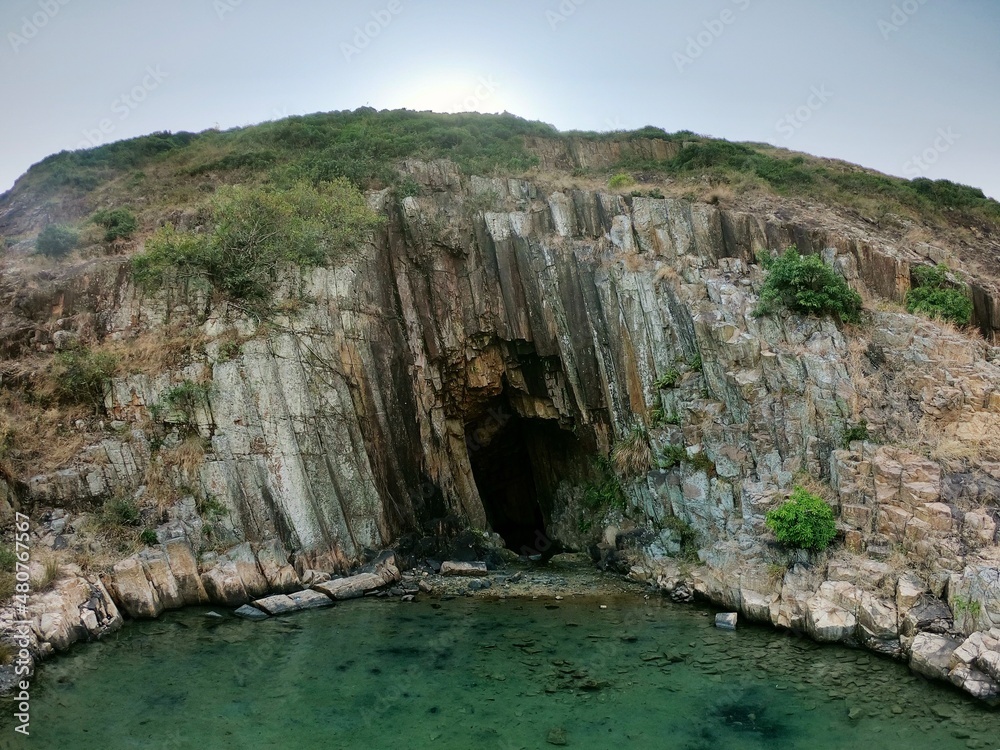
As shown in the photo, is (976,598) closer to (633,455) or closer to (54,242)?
(633,455)

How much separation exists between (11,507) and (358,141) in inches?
868

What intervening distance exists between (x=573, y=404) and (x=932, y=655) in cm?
1611

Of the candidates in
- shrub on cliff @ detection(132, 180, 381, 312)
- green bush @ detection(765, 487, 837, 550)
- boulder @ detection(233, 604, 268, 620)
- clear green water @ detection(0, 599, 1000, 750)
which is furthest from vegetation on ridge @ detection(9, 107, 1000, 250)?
clear green water @ detection(0, 599, 1000, 750)

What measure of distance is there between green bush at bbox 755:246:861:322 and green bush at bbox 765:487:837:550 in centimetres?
716

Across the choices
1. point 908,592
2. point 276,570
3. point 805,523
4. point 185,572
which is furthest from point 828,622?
point 185,572

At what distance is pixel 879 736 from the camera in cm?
1203

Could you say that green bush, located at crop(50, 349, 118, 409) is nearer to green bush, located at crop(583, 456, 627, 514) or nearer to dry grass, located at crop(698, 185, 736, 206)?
green bush, located at crop(583, 456, 627, 514)

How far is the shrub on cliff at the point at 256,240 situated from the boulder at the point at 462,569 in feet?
39.0

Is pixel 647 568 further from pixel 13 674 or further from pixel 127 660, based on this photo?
pixel 13 674

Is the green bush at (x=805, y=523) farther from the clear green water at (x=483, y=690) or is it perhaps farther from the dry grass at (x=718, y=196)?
the dry grass at (x=718, y=196)

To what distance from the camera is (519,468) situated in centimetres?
3550


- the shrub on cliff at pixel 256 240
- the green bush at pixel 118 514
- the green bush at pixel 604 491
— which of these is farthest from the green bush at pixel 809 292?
the green bush at pixel 118 514

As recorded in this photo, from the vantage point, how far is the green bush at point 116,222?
28922 mm

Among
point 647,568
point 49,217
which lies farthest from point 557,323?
point 49,217
